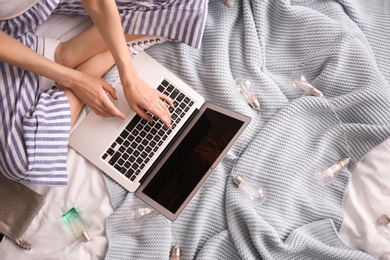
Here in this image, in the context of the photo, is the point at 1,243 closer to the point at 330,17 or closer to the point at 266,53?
the point at 266,53

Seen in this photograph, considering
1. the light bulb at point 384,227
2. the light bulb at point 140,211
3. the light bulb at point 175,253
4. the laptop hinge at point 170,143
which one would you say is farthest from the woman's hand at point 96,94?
the light bulb at point 384,227

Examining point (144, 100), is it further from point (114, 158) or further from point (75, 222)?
point (75, 222)

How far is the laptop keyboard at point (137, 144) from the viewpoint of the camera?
1.05 m

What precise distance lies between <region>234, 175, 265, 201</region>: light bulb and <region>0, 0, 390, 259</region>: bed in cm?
2

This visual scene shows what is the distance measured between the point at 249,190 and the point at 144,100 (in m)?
0.35

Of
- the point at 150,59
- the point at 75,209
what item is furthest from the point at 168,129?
the point at 75,209

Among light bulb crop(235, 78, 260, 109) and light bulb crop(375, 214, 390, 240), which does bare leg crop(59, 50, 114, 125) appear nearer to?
light bulb crop(235, 78, 260, 109)

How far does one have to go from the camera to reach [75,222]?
3.53ft

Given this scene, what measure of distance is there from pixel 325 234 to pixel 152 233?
1.41 feet

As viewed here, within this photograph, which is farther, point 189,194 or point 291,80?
point 291,80

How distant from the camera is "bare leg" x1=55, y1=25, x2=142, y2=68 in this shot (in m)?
1.11

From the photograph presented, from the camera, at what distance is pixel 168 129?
106 cm

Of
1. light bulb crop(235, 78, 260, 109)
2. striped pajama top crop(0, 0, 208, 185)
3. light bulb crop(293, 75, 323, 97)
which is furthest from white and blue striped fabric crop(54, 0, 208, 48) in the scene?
light bulb crop(293, 75, 323, 97)

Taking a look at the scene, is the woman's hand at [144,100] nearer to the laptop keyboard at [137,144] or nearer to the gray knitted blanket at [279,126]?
the laptop keyboard at [137,144]
